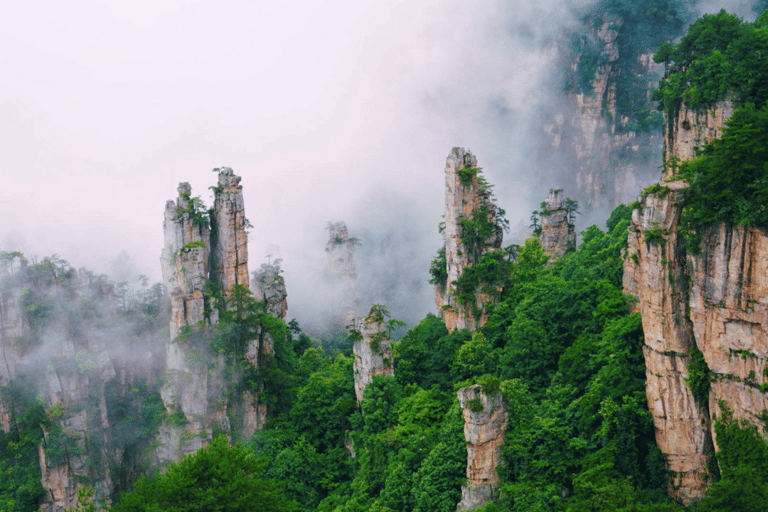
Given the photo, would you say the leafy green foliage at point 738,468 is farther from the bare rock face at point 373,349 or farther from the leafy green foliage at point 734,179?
the bare rock face at point 373,349

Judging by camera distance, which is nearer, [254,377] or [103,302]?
[254,377]

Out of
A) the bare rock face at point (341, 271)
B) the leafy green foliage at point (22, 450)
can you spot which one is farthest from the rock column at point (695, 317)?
the bare rock face at point (341, 271)

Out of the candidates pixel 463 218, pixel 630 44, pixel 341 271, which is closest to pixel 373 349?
pixel 463 218

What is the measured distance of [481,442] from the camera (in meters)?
33.8

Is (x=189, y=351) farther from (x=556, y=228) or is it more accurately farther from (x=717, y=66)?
(x=717, y=66)

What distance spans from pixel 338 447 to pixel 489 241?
19938mm

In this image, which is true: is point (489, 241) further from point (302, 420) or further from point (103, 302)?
point (103, 302)

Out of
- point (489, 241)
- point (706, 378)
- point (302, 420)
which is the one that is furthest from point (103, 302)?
point (706, 378)

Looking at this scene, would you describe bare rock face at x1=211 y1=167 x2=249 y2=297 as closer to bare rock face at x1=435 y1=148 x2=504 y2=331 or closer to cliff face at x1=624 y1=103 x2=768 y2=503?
bare rock face at x1=435 y1=148 x2=504 y2=331

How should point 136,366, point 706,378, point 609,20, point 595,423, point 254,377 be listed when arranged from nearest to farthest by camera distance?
point 706,378, point 595,423, point 254,377, point 136,366, point 609,20

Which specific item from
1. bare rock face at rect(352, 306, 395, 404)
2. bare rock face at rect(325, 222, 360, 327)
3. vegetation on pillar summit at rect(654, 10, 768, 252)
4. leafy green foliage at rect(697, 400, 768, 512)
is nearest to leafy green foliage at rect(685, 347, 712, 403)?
leafy green foliage at rect(697, 400, 768, 512)

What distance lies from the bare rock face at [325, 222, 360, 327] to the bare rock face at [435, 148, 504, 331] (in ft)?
161

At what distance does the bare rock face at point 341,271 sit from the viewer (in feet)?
336

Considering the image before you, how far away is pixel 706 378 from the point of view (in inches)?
1178
